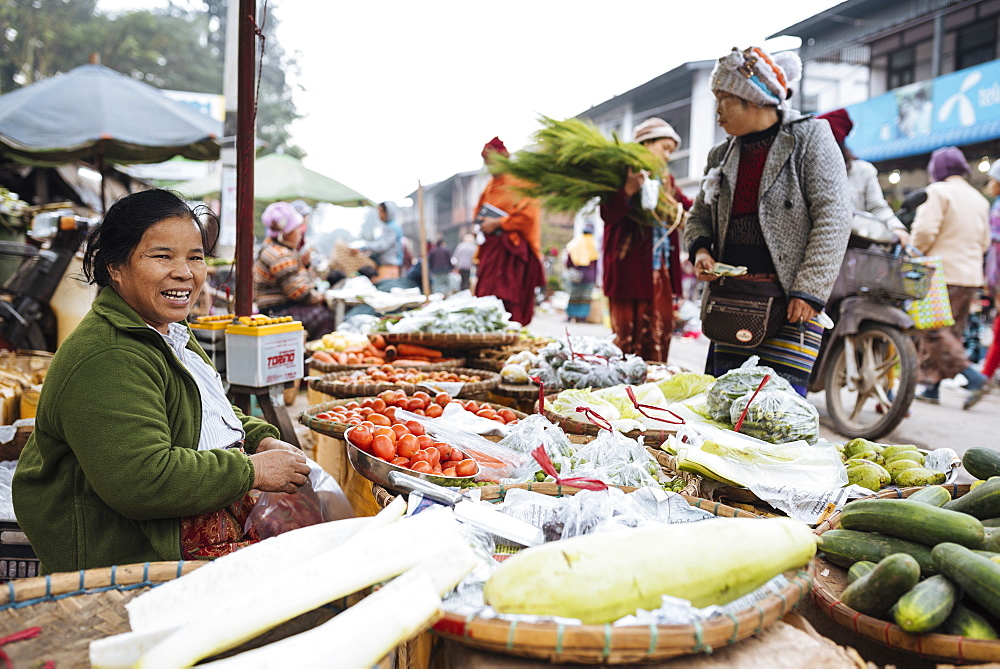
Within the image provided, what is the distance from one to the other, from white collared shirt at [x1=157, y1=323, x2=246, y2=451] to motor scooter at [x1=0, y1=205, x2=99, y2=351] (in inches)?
148

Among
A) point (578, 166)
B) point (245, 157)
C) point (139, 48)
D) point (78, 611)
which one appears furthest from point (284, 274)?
point (139, 48)

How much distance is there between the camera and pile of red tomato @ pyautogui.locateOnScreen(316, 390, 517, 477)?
2.14 metres

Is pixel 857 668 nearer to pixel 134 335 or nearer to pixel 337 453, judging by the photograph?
pixel 134 335

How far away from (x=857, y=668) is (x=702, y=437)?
3.52ft

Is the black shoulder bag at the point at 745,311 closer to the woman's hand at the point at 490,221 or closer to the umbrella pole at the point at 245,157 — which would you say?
the umbrella pole at the point at 245,157

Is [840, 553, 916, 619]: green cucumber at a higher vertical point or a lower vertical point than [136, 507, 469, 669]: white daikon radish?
lower

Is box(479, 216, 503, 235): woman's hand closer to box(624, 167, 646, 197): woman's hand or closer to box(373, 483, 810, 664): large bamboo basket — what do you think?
box(624, 167, 646, 197): woman's hand

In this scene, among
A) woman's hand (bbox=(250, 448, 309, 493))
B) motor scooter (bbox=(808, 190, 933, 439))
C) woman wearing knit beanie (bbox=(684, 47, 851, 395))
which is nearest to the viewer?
woman's hand (bbox=(250, 448, 309, 493))

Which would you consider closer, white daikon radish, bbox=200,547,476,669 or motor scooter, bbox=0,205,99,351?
white daikon radish, bbox=200,547,476,669

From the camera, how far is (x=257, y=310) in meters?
6.64

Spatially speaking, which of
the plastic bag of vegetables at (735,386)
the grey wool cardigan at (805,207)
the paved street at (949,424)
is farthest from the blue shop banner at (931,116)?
the plastic bag of vegetables at (735,386)

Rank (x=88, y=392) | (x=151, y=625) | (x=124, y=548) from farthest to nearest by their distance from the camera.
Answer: (x=124, y=548) < (x=88, y=392) < (x=151, y=625)

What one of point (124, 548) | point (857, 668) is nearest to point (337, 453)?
point (124, 548)

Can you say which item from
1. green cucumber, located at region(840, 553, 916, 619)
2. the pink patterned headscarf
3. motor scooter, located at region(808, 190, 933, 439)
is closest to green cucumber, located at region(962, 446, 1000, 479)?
green cucumber, located at region(840, 553, 916, 619)
